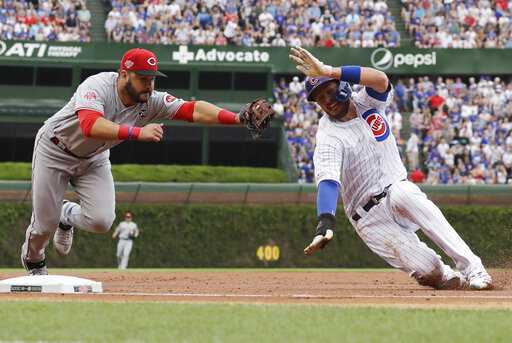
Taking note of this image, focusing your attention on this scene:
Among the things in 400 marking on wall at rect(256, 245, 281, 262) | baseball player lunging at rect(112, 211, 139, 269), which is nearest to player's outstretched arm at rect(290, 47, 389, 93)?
baseball player lunging at rect(112, 211, 139, 269)

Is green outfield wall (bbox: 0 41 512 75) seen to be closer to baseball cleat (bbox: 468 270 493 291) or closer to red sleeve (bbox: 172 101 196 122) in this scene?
red sleeve (bbox: 172 101 196 122)

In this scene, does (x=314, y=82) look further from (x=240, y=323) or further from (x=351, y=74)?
(x=240, y=323)

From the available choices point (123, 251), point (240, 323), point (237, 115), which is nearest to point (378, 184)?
point (237, 115)

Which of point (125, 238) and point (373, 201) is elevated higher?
point (373, 201)

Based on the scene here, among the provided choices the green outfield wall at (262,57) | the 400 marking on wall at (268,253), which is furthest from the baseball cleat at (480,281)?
the green outfield wall at (262,57)

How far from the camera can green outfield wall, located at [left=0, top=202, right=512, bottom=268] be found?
26.1 m

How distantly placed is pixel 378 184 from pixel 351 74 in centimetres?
113

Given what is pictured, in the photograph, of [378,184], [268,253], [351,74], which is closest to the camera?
[351,74]

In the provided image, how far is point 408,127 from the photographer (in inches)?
1211

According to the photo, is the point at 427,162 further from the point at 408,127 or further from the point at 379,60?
the point at 379,60

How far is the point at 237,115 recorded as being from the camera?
8719 mm

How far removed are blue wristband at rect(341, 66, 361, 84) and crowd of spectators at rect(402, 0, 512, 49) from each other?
81.4 ft

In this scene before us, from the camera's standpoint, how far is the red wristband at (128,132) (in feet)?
26.4

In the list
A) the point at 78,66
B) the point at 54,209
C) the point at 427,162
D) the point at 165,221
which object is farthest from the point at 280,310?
the point at 78,66
